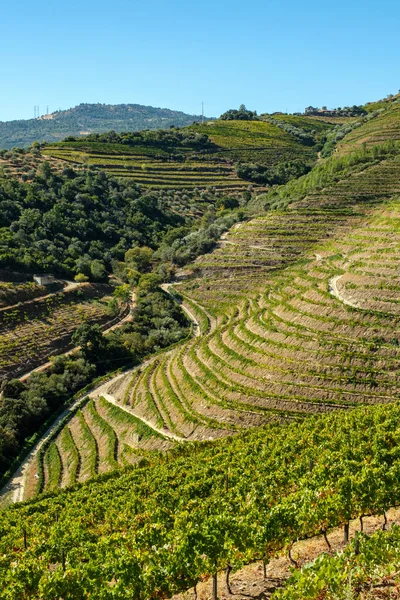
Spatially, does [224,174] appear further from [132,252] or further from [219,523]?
[219,523]

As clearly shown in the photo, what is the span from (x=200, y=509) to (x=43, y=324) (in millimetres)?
43780

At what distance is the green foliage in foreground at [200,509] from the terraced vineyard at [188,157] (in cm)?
9238

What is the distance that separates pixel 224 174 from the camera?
431ft

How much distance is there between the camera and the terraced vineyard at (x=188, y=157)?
12362cm

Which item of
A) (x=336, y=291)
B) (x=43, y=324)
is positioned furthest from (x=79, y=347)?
(x=336, y=291)

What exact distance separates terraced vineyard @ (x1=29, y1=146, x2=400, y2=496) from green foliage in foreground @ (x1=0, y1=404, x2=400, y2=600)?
3302 millimetres

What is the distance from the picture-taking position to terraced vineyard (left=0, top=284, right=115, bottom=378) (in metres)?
58.7

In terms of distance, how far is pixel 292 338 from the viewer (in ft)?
146

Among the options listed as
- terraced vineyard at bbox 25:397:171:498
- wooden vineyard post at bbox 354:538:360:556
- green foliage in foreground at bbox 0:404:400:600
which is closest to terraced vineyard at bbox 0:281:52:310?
terraced vineyard at bbox 25:397:171:498

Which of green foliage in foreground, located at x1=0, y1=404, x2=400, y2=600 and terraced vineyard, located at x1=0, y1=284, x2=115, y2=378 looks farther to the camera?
terraced vineyard, located at x1=0, y1=284, x2=115, y2=378

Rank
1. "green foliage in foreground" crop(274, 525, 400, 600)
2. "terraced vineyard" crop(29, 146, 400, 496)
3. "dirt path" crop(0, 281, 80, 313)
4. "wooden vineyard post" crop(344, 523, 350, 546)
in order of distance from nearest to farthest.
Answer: "green foliage in foreground" crop(274, 525, 400, 600)
"wooden vineyard post" crop(344, 523, 350, 546)
"terraced vineyard" crop(29, 146, 400, 496)
"dirt path" crop(0, 281, 80, 313)

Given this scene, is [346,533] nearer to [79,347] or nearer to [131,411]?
[131,411]

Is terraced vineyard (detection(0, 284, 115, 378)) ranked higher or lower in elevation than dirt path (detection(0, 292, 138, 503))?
higher

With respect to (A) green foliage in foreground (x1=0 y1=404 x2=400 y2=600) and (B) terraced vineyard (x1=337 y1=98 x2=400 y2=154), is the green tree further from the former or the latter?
(B) terraced vineyard (x1=337 y1=98 x2=400 y2=154)
